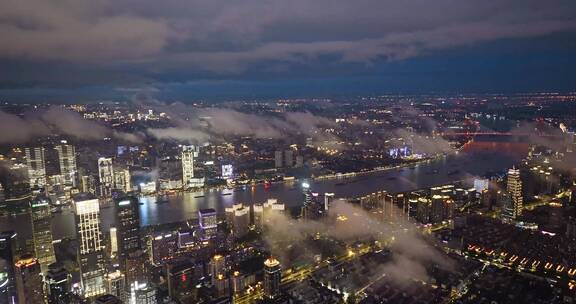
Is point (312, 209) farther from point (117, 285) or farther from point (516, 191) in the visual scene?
point (516, 191)

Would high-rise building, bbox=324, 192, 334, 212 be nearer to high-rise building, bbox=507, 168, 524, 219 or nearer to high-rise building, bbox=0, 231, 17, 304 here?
high-rise building, bbox=507, 168, 524, 219

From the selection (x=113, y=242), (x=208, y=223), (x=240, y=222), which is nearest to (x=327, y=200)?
(x=240, y=222)

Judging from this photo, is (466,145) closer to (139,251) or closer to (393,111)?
(393,111)

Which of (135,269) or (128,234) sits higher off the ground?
(128,234)

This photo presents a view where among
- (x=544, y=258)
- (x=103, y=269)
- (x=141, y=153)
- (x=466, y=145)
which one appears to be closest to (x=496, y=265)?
(x=544, y=258)

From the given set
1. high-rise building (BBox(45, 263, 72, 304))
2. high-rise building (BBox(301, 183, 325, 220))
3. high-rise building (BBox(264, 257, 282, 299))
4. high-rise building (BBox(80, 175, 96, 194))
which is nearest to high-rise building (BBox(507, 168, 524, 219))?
high-rise building (BBox(301, 183, 325, 220))
